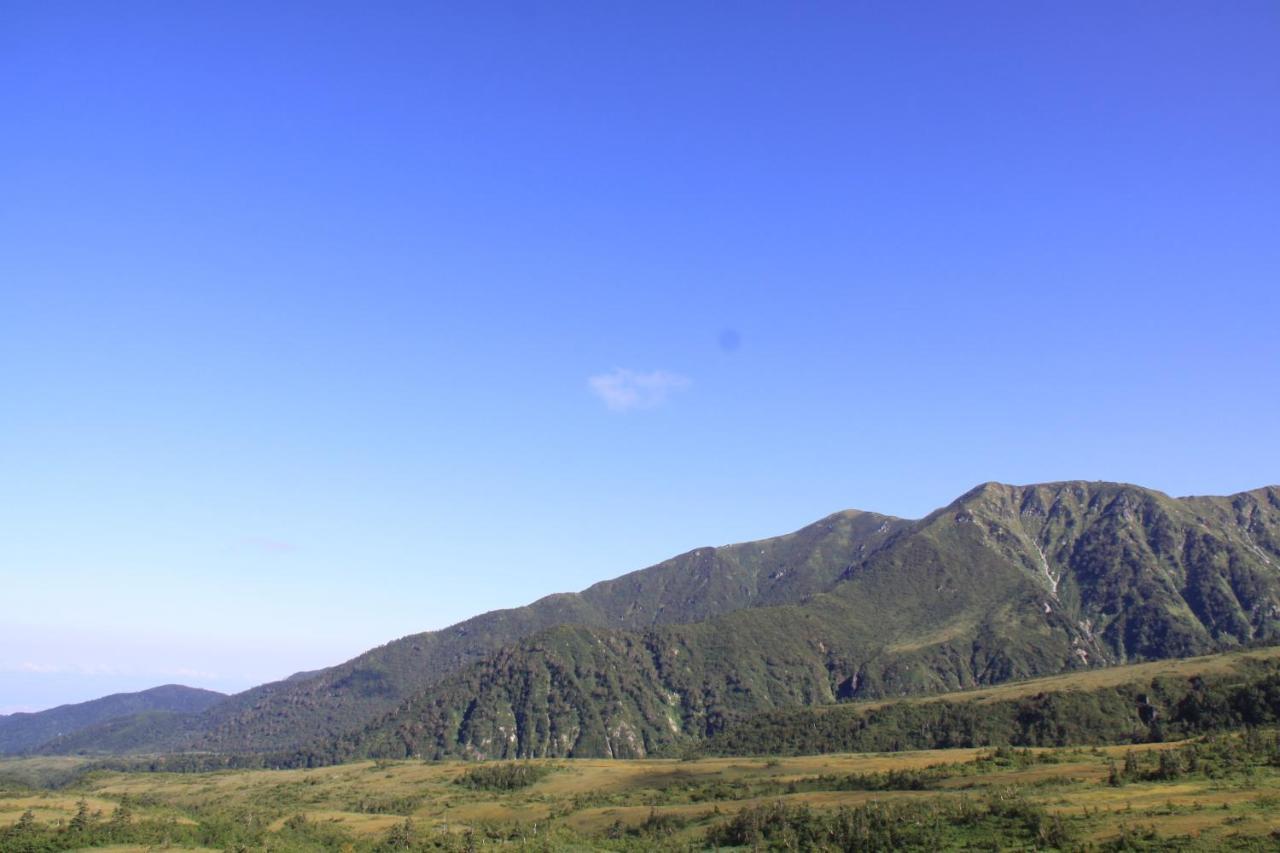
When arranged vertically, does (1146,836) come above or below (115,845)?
below

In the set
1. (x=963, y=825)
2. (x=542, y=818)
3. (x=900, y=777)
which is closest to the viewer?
(x=963, y=825)

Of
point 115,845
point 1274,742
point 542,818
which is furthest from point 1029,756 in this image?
point 115,845

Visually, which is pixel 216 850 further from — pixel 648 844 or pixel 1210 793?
pixel 1210 793

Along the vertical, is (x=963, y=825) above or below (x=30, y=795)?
below

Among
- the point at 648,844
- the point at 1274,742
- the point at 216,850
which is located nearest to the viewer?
the point at 216,850

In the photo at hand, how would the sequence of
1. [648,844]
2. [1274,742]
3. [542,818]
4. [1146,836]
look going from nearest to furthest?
[1146,836]
[648,844]
[1274,742]
[542,818]

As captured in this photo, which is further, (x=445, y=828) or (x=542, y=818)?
(x=542, y=818)

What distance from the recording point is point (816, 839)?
410 ft

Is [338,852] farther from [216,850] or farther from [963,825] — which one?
[963,825]

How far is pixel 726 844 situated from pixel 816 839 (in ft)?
54.4

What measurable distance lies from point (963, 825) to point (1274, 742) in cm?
7134

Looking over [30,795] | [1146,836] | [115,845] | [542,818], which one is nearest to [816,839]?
[1146,836]

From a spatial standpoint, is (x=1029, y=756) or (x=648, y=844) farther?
(x=1029, y=756)

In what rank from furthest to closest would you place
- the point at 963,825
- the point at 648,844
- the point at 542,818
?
the point at 542,818 → the point at 648,844 → the point at 963,825
